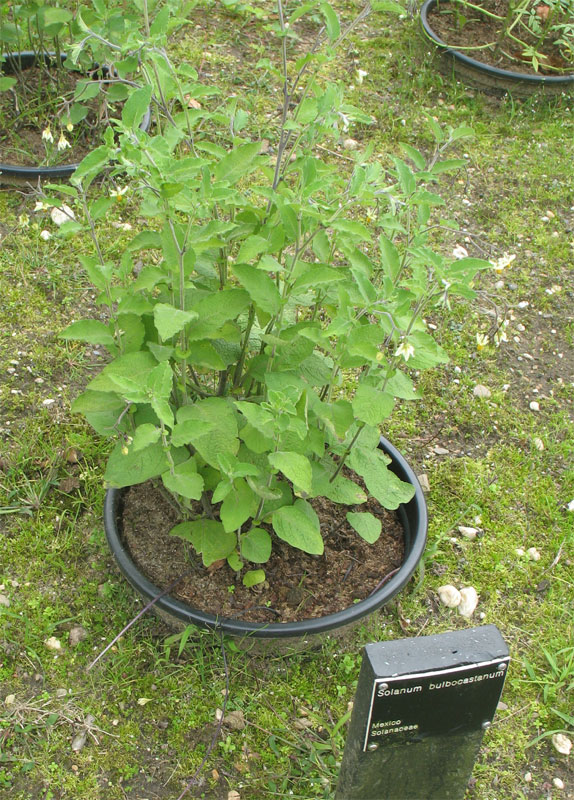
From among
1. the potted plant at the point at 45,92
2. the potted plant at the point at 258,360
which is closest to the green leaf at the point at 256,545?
the potted plant at the point at 258,360

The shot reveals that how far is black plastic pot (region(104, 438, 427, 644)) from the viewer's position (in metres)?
2.20

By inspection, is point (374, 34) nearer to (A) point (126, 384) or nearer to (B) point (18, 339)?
(B) point (18, 339)

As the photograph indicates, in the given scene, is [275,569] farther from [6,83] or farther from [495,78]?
[495,78]

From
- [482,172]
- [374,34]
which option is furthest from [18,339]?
[374,34]

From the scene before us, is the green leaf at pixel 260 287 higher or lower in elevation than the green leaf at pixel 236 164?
lower

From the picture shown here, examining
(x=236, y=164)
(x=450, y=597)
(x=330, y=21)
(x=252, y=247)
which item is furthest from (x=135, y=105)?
(x=450, y=597)

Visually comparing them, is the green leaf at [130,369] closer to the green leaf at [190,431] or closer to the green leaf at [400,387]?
the green leaf at [190,431]

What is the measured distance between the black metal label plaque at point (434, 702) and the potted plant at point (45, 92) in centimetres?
261

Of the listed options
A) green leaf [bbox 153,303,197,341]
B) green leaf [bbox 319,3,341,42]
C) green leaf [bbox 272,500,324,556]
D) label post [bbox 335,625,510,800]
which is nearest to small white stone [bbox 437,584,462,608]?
green leaf [bbox 272,500,324,556]

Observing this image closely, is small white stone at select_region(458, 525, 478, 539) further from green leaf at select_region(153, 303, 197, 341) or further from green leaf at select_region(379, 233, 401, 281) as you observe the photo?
green leaf at select_region(153, 303, 197, 341)

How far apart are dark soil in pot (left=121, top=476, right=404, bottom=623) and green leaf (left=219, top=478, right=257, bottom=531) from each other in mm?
392

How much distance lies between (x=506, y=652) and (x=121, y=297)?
1.16 meters

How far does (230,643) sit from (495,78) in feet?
12.1

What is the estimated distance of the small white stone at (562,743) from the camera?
2250mm
